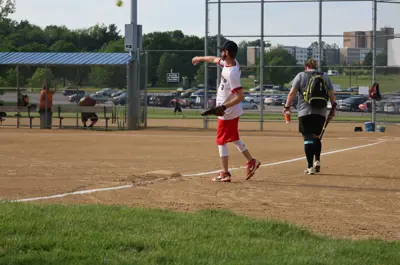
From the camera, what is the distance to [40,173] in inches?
466

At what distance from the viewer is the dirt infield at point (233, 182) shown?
8367 mm

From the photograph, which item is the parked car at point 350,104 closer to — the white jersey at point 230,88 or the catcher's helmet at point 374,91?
the catcher's helmet at point 374,91

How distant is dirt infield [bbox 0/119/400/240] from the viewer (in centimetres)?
837

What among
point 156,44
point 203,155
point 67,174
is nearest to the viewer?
point 67,174

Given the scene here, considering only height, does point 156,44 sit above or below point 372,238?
above

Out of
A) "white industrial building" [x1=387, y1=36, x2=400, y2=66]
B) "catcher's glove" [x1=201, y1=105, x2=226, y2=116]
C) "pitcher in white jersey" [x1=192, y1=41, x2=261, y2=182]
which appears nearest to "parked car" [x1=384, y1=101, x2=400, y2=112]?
"white industrial building" [x1=387, y1=36, x2=400, y2=66]

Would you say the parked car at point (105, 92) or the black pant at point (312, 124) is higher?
the parked car at point (105, 92)

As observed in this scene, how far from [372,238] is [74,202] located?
3401 mm

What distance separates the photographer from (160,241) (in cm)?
621

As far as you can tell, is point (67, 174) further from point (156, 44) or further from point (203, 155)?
point (156, 44)

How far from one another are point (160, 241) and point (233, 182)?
16.0ft

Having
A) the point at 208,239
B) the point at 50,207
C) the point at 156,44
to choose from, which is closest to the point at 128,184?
the point at 50,207

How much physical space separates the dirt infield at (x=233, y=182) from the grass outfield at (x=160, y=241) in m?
0.79

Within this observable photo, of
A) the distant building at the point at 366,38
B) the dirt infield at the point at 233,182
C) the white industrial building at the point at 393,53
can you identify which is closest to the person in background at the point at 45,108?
the dirt infield at the point at 233,182
